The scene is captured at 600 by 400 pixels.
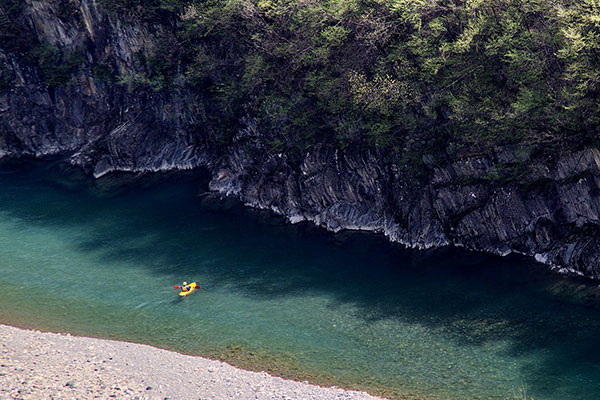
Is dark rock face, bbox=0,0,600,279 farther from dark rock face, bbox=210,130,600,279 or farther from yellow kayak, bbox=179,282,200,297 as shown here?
yellow kayak, bbox=179,282,200,297

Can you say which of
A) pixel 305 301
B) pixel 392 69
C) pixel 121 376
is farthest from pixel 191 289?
pixel 392 69

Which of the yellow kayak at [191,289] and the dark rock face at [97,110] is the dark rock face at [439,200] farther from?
the yellow kayak at [191,289]

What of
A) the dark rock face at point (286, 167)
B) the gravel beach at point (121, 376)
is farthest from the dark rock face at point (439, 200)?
the gravel beach at point (121, 376)

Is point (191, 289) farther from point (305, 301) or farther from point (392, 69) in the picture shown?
point (392, 69)

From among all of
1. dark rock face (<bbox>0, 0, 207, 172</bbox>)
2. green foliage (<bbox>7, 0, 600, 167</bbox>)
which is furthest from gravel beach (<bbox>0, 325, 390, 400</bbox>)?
dark rock face (<bbox>0, 0, 207, 172</bbox>)

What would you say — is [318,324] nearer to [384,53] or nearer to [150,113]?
[384,53]

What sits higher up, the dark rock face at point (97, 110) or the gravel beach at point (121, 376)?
the dark rock face at point (97, 110)

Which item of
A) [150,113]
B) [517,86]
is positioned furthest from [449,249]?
[150,113]
